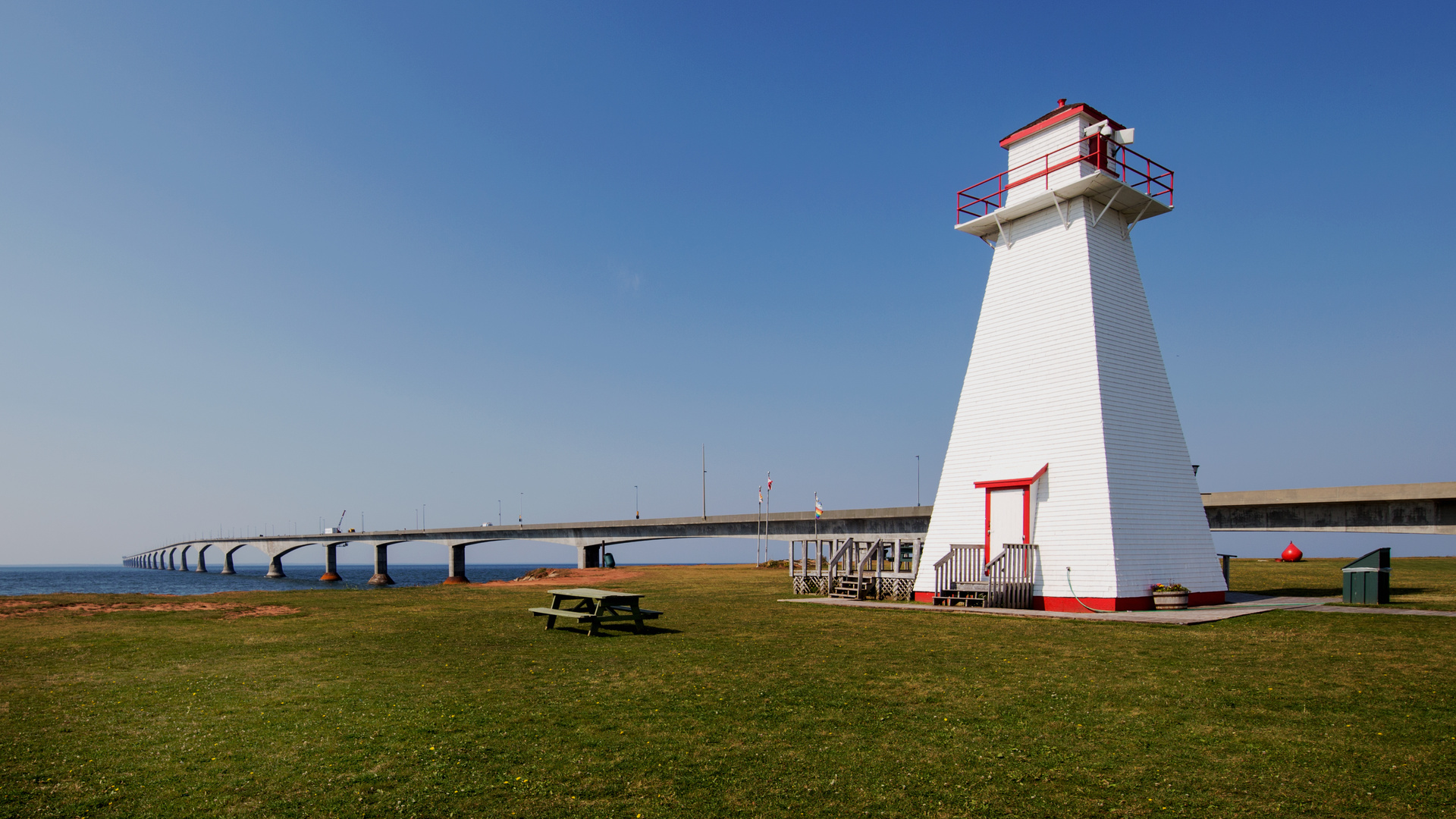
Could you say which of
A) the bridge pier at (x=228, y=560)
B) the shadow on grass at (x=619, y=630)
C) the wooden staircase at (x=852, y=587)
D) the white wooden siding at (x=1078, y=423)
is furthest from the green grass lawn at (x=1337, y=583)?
the bridge pier at (x=228, y=560)

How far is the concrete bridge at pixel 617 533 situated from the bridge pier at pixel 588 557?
8 centimetres

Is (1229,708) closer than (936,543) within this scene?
Yes

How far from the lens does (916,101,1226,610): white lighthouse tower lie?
20969 mm

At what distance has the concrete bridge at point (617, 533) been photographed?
5350 centimetres

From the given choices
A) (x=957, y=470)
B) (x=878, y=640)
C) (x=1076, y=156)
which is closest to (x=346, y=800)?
(x=878, y=640)

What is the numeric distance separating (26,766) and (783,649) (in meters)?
10.1

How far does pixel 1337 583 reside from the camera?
3073cm

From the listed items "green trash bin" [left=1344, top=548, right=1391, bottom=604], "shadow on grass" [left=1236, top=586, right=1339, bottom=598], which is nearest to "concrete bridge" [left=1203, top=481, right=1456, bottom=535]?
"shadow on grass" [left=1236, top=586, right=1339, bottom=598]

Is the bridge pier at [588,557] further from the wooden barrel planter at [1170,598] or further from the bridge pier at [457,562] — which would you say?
→ the wooden barrel planter at [1170,598]

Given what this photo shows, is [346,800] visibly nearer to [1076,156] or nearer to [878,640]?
[878,640]

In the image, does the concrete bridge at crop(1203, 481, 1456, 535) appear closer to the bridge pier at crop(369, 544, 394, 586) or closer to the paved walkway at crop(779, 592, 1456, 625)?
the paved walkway at crop(779, 592, 1456, 625)

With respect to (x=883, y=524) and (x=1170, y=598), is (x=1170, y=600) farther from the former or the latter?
(x=883, y=524)

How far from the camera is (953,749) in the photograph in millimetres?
7465

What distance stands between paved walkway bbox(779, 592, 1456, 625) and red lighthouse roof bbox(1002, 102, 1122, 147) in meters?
14.0
